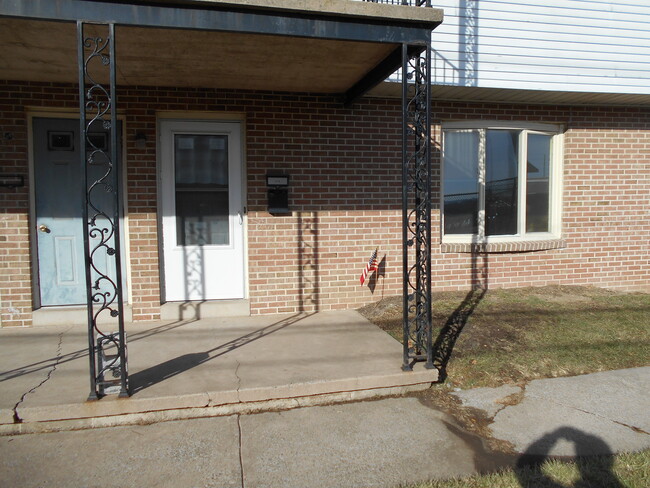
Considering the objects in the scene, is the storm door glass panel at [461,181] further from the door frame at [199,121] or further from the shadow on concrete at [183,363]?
the shadow on concrete at [183,363]

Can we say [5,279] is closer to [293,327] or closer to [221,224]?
[221,224]

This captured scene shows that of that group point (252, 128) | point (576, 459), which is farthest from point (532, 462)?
point (252, 128)

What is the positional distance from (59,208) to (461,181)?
5250mm

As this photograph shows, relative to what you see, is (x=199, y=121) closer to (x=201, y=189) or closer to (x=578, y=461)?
(x=201, y=189)

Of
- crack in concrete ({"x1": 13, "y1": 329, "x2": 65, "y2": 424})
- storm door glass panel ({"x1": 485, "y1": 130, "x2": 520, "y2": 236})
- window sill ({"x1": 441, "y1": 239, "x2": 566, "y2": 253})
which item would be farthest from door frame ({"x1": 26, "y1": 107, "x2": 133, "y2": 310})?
storm door glass panel ({"x1": 485, "y1": 130, "x2": 520, "y2": 236})

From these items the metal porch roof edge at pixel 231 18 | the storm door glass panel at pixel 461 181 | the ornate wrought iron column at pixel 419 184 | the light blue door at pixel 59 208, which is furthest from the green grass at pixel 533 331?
the light blue door at pixel 59 208

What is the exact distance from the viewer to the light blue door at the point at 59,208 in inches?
227

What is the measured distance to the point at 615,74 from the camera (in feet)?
21.5

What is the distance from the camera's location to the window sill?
6.86 metres

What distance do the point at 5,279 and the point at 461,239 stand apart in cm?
577

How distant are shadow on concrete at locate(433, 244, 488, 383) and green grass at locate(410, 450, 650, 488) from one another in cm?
138

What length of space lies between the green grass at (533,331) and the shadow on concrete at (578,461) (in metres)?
A: 0.92

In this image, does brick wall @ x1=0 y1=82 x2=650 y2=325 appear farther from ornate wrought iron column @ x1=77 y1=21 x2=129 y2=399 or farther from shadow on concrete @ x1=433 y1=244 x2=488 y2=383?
ornate wrought iron column @ x1=77 y1=21 x2=129 y2=399

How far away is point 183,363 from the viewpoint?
4.48 meters
